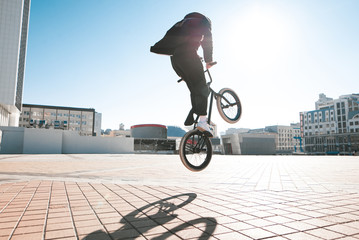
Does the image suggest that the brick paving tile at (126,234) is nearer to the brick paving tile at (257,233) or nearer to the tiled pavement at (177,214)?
the tiled pavement at (177,214)

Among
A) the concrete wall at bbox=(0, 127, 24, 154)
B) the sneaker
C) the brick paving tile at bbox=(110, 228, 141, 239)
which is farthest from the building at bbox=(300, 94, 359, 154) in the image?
the brick paving tile at bbox=(110, 228, 141, 239)

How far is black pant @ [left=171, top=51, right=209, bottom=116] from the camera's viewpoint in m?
3.69

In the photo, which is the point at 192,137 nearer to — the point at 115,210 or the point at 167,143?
the point at 115,210

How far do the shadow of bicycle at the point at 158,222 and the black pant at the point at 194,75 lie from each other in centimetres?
163

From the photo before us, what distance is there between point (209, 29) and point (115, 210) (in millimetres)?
3063

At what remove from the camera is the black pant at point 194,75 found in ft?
12.1

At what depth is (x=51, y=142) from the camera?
32781mm

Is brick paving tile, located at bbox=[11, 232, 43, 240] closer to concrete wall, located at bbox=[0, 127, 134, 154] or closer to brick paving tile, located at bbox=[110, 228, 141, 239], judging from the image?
brick paving tile, located at bbox=[110, 228, 141, 239]

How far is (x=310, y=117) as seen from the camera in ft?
341

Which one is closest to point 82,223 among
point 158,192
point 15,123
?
point 158,192

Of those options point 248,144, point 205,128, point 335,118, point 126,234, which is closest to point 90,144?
Result: point 248,144

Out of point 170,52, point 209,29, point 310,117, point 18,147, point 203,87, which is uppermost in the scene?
point 310,117

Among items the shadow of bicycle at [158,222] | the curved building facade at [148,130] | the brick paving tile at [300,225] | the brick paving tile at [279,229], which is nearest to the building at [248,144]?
the curved building facade at [148,130]

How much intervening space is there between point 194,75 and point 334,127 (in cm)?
11087
